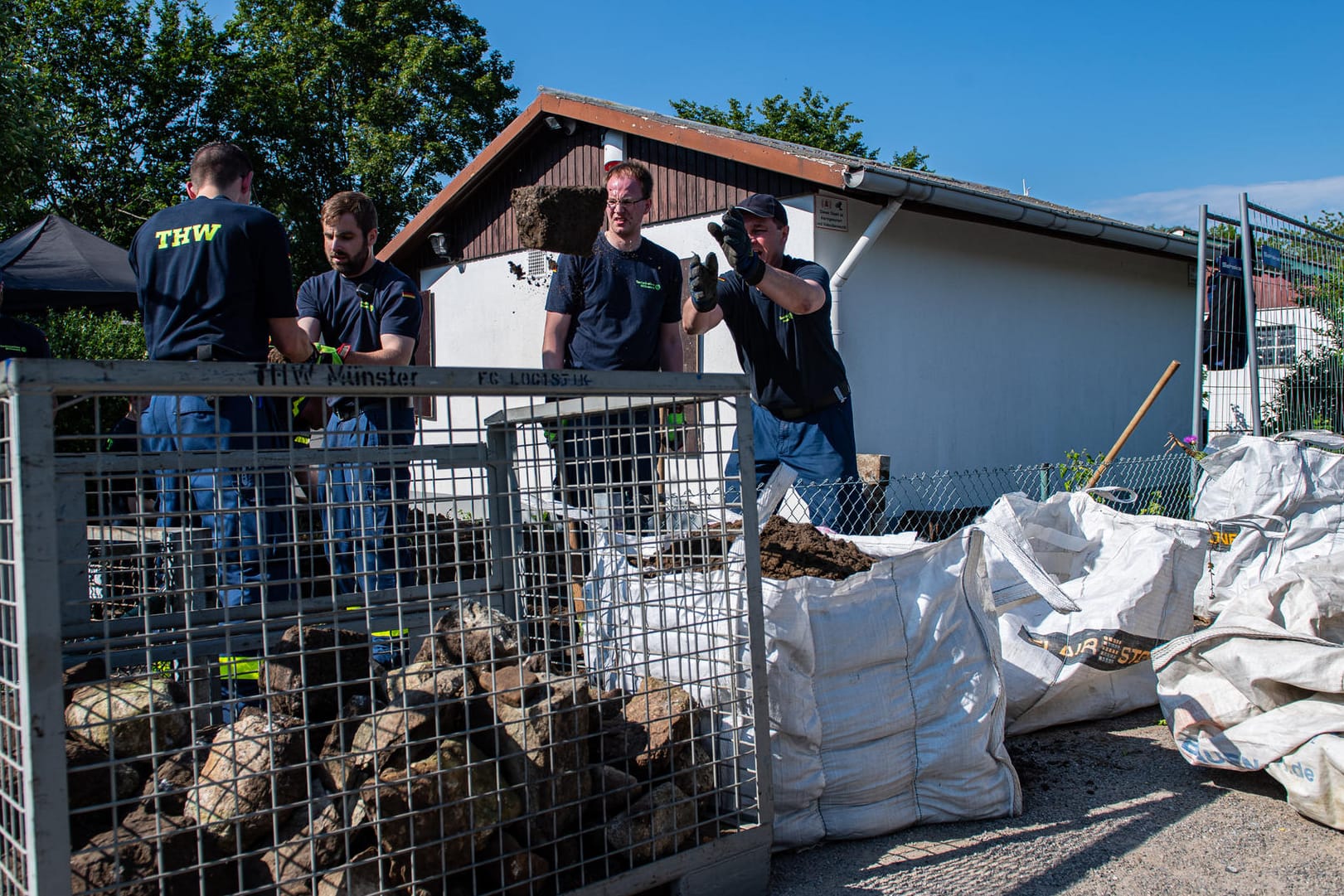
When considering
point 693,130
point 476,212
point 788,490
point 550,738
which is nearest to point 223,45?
point 476,212

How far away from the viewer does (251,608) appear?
255 centimetres

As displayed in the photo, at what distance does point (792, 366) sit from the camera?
4.55 meters

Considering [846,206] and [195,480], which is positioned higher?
[846,206]

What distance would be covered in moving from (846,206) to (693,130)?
59.3 inches

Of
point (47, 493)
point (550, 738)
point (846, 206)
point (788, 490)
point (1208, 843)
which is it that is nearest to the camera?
point (47, 493)

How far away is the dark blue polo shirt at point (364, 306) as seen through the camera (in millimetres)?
4172

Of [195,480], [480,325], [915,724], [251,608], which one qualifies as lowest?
[915,724]

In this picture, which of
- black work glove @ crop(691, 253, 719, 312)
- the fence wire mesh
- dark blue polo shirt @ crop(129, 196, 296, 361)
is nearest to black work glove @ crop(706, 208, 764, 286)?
black work glove @ crop(691, 253, 719, 312)

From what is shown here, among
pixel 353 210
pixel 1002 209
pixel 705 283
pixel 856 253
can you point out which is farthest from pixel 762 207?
pixel 1002 209

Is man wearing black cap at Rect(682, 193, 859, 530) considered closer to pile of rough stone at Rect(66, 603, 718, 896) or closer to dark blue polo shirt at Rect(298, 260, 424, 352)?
dark blue polo shirt at Rect(298, 260, 424, 352)

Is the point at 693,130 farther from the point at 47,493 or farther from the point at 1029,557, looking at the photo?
the point at 47,493

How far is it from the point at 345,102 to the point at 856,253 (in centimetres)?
2263

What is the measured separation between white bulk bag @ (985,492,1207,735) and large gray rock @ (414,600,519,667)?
2.07m

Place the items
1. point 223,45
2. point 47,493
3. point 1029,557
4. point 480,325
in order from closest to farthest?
point 47,493, point 1029,557, point 480,325, point 223,45
